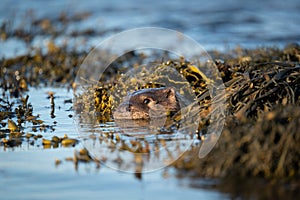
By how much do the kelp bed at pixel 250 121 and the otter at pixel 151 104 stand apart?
57 cm

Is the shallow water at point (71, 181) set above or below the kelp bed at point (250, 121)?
below

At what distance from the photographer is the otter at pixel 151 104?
243 inches

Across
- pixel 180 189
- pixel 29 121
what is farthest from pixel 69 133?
pixel 180 189

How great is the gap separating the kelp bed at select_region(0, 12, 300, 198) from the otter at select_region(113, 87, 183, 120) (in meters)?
0.57

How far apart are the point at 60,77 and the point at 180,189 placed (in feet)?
18.9

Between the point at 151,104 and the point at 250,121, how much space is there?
4.86 ft

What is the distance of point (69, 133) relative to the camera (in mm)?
5949

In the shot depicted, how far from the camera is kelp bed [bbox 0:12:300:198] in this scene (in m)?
4.34

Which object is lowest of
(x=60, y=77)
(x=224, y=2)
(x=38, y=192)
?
(x=38, y=192)

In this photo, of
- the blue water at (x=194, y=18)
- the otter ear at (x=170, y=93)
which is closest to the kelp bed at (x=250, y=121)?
the otter ear at (x=170, y=93)

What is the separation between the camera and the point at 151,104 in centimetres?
620

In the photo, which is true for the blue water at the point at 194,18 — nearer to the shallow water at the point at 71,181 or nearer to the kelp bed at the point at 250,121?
the kelp bed at the point at 250,121

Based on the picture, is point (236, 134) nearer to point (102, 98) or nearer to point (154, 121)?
point (154, 121)

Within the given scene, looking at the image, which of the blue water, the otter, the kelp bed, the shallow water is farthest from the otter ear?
the blue water
